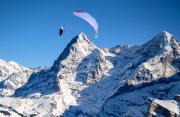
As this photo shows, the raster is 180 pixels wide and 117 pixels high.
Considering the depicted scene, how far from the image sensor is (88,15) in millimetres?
95062

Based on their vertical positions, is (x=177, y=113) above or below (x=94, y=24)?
below

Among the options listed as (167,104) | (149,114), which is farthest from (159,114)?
(167,104)

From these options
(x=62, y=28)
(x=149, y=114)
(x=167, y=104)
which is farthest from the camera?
(x=167, y=104)

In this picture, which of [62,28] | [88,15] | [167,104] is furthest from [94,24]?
[167,104]

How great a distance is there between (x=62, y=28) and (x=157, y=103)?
36362 mm

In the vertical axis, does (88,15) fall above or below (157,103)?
above

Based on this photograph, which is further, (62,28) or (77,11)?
(62,28)

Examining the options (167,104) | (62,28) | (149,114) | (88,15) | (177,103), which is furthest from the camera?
(177,103)

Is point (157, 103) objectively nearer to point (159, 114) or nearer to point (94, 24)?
point (159, 114)

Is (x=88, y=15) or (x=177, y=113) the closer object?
(x=88, y=15)

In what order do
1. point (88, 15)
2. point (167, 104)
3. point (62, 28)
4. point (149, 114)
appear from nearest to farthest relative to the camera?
point (88, 15) < point (62, 28) < point (149, 114) < point (167, 104)

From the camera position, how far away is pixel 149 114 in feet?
371

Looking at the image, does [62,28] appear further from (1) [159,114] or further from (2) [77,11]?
(1) [159,114]

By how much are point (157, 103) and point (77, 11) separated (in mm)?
39703
